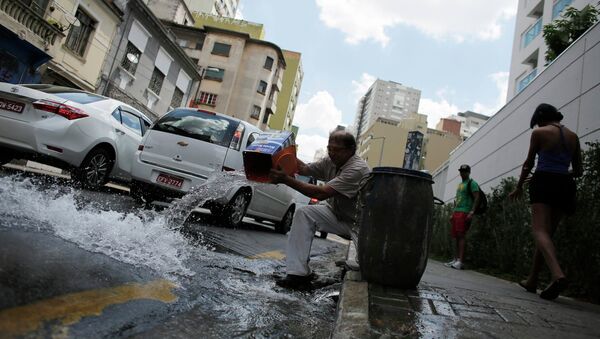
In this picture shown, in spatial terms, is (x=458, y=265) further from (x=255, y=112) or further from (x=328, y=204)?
(x=255, y=112)

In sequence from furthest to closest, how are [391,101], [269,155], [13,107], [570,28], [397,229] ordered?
[391,101] < [570,28] < [13,107] < [397,229] < [269,155]

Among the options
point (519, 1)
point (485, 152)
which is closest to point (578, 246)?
point (485, 152)

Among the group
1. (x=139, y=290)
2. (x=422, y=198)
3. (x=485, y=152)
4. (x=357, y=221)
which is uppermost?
(x=485, y=152)

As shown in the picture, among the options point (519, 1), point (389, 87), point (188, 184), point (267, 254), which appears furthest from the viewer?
point (389, 87)

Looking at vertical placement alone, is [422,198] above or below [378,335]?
above

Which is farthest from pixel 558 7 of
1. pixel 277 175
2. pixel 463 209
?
pixel 277 175

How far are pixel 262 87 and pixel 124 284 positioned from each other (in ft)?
131

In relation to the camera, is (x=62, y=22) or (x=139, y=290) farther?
(x=62, y=22)

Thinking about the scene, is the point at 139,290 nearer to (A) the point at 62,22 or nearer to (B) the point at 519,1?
(A) the point at 62,22

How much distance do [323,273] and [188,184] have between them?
8.08 feet

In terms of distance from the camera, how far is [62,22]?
14211mm

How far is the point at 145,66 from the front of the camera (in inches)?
796

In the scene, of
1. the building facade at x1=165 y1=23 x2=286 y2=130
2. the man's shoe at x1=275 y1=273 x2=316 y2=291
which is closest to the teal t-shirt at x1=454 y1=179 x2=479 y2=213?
the man's shoe at x1=275 y1=273 x2=316 y2=291

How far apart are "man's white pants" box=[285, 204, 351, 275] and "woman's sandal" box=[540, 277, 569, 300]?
73.9 inches
